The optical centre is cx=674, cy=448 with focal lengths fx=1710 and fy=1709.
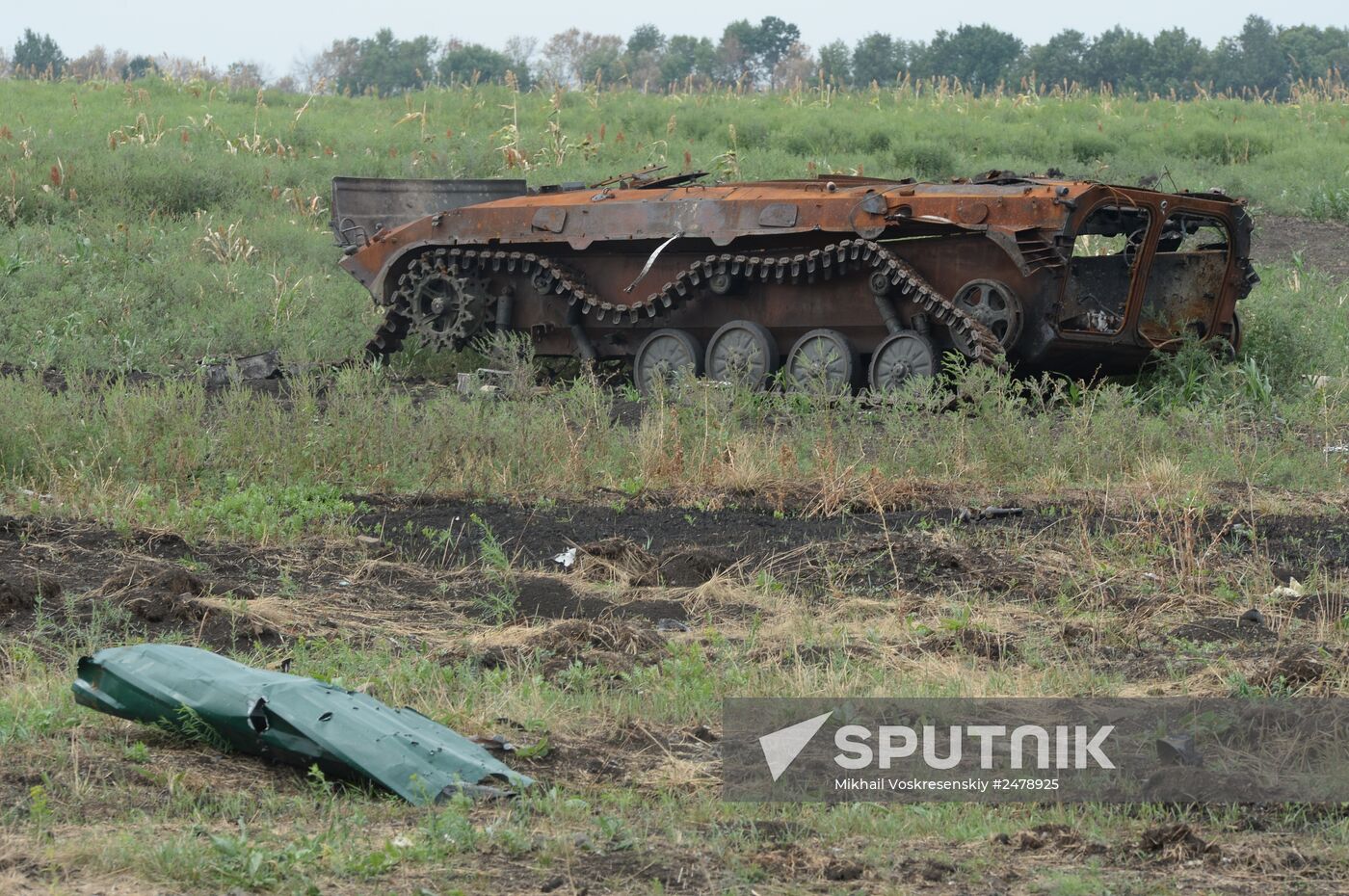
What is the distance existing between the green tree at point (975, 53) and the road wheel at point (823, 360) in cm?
6038

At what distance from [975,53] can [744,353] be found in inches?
2447

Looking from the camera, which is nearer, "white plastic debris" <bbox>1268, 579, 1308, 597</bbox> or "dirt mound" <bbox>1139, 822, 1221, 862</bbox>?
"dirt mound" <bbox>1139, 822, 1221, 862</bbox>

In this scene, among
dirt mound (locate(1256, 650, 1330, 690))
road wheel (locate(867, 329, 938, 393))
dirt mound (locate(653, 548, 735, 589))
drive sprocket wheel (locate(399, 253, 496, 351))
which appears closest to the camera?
dirt mound (locate(1256, 650, 1330, 690))

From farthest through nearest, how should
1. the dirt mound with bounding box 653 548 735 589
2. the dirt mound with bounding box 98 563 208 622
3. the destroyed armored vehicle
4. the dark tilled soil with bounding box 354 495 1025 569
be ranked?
the destroyed armored vehicle
the dark tilled soil with bounding box 354 495 1025 569
the dirt mound with bounding box 653 548 735 589
the dirt mound with bounding box 98 563 208 622

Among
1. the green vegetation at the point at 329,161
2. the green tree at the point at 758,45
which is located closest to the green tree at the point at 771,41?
the green tree at the point at 758,45

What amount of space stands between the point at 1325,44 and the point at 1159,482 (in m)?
76.4

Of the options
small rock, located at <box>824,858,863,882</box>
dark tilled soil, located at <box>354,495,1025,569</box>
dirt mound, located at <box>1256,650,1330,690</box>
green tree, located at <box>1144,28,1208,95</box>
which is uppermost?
green tree, located at <box>1144,28,1208,95</box>

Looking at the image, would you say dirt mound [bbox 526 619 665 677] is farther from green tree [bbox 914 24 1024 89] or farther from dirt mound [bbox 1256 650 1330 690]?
green tree [bbox 914 24 1024 89]

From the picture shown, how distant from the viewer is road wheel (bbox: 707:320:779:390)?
13.2 metres

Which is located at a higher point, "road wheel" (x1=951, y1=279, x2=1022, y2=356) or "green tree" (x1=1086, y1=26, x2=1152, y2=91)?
"green tree" (x1=1086, y1=26, x2=1152, y2=91)

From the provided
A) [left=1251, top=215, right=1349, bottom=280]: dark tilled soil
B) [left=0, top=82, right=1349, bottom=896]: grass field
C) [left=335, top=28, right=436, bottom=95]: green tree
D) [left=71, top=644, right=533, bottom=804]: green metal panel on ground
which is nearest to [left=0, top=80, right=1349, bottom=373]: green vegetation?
[left=0, top=82, right=1349, bottom=896]: grass field

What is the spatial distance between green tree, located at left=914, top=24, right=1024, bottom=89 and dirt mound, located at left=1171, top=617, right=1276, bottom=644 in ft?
219

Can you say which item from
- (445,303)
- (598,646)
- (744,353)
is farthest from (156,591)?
(445,303)

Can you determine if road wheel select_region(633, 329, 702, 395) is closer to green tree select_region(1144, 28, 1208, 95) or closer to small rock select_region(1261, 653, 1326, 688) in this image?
small rock select_region(1261, 653, 1326, 688)
